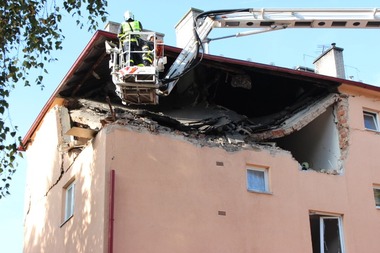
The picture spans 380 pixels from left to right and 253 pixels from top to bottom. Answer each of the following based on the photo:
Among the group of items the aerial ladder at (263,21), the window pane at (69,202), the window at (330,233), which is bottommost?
the window at (330,233)

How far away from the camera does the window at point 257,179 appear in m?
17.4

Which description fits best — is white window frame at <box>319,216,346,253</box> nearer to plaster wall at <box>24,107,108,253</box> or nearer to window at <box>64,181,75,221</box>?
plaster wall at <box>24,107,108,253</box>

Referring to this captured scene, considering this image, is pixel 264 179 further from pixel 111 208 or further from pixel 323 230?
pixel 111 208

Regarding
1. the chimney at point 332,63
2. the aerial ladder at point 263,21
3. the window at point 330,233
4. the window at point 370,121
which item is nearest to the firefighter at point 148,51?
the aerial ladder at point 263,21

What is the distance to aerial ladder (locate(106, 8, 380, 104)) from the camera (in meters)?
17.0

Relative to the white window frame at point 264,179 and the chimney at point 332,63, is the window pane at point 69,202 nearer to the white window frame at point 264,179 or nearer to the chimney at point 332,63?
the white window frame at point 264,179

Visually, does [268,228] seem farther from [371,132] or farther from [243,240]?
[371,132]

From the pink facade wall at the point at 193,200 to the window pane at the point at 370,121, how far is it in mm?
1208

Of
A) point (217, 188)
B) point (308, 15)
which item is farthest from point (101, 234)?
point (308, 15)

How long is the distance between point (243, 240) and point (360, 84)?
21.6 ft

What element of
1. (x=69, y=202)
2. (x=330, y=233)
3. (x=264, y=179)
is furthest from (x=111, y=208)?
(x=330, y=233)

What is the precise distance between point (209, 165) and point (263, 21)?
4209mm

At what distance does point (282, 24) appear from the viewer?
1836 centimetres

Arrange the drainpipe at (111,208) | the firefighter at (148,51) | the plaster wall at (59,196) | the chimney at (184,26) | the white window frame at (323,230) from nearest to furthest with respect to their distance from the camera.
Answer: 1. the drainpipe at (111,208)
2. the firefighter at (148,51)
3. the plaster wall at (59,196)
4. the white window frame at (323,230)
5. the chimney at (184,26)
